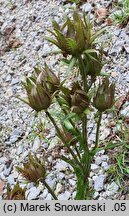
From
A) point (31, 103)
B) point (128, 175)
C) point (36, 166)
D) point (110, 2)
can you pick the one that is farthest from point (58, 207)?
point (110, 2)

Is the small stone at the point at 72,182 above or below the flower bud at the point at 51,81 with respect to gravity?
below

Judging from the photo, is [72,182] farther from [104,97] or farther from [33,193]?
[104,97]

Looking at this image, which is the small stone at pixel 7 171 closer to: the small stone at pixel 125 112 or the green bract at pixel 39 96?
the small stone at pixel 125 112

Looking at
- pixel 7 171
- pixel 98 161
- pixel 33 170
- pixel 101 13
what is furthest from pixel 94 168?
pixel 101 13

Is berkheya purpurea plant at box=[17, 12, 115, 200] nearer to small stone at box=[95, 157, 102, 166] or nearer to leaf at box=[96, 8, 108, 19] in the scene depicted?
small stone at box=[95, 157, 102, 166]

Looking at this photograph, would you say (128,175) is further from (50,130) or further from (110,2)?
(110,2)

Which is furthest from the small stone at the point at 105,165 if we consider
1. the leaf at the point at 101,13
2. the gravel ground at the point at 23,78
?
the leaf at the point at 101,13

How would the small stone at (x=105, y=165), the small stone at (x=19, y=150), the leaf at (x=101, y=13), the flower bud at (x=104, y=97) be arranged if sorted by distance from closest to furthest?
the flower bud at (x=104, y=97) → the small stone at (x=105, y=165) → the small stone at (x=19, y=150) → the leaf at (x=101, y=13)

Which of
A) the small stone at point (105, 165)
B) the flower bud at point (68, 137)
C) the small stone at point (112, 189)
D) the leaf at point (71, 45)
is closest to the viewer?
the leaf at point (71, 45)
